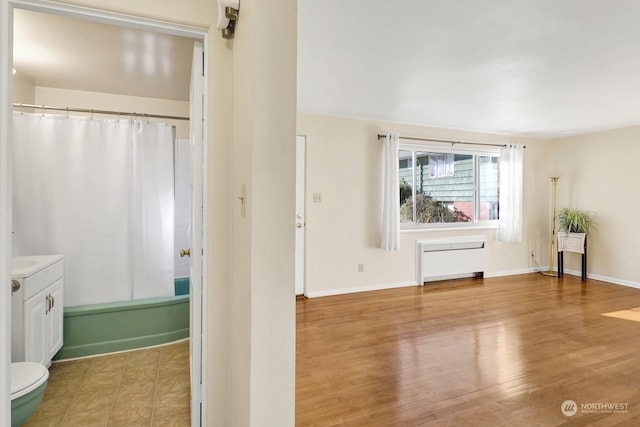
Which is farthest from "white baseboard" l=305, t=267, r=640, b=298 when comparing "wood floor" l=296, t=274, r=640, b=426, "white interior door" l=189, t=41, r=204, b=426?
"white interior door" l=189, t=41, r=204, b=426

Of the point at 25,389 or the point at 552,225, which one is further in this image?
the point at 552,225

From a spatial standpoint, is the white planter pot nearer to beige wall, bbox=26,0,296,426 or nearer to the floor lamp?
the floor lamp

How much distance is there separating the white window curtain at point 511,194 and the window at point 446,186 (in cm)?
15

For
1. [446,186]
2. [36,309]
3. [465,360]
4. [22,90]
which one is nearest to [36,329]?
[36,309]

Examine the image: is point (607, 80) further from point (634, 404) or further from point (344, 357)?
point (344, 357)

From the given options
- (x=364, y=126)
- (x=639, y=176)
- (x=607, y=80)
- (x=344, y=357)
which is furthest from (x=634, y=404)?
(x=639, y=176)

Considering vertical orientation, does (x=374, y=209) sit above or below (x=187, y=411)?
above

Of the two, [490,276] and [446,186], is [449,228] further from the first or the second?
[490,276]

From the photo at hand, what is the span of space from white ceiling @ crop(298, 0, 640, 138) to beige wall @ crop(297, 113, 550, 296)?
1.04ft

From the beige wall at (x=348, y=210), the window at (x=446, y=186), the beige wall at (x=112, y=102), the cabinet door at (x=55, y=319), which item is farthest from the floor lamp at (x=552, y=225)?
the cabinet door at (x=55, y=319)

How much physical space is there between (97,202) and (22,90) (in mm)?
1154

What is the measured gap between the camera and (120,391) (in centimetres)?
217

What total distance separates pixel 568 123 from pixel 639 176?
1317 millimetres

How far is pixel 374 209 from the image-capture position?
14.9 feet
